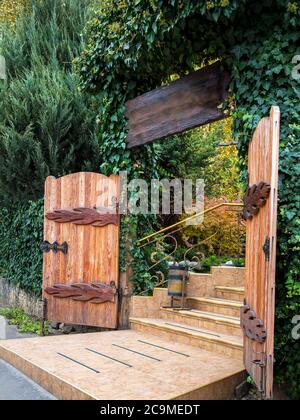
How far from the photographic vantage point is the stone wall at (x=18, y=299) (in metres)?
6.59

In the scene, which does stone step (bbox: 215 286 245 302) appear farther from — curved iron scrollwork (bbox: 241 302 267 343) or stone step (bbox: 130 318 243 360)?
curved iron scrollwork (bbox: 241 302 267 343)

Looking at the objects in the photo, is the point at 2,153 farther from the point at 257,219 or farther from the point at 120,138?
the point at 257,219

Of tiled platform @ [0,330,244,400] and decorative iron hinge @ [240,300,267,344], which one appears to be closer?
decorative iron hinge @ [240,300,267,344]

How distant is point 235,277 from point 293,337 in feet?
6.69

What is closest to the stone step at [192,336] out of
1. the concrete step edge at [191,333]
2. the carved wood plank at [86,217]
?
the concrete step edge at [191,333]

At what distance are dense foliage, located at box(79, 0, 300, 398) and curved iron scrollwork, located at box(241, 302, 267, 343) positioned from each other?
268 millimetres

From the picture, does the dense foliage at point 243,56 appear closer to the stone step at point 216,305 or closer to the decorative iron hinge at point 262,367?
the decorative iron hinge at point 262,367

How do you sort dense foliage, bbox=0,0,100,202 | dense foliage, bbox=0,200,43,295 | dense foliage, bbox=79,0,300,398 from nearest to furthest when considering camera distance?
dense foliage, bbox=79,0,300,398
dense foliage, bbox=0,0,100,202
dense foliage, bbox=0,200,43,295

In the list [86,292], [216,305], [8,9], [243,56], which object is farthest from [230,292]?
[8,9]

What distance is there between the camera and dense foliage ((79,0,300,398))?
3.31m

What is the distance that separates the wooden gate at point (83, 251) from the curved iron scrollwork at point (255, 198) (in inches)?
84.2

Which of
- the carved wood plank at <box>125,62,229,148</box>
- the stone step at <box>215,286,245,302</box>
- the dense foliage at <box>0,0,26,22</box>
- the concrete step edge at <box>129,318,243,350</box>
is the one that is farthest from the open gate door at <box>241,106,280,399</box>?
the dense foliage at <box>0,0,26,22</box>

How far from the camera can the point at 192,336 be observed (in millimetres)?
4309

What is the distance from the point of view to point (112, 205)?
525cm
